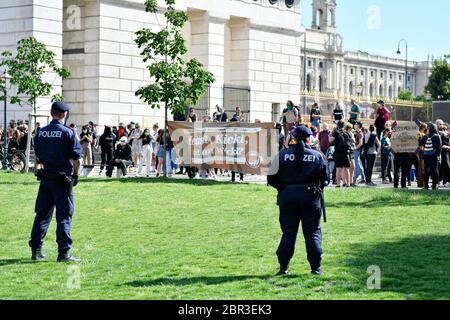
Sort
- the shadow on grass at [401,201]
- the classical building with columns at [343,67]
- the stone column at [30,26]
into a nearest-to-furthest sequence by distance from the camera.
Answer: the shadow on grass at [401,201] < the stone column at [30,26] < the classical building with columns at [343,67]

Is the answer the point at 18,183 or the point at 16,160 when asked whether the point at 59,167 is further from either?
the point at 16,160

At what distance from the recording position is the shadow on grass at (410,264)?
39.8ft

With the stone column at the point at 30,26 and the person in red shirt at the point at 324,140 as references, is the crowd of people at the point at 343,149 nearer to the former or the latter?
the person in red shirt at the point at 324,140

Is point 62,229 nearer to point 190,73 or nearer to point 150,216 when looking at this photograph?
point 150,216

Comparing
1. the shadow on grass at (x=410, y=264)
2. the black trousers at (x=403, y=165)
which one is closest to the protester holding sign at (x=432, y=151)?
the black trousers at (x=403, y=165)

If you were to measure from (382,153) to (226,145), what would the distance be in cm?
538

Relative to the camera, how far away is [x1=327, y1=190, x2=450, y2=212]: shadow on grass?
2346 centimetres

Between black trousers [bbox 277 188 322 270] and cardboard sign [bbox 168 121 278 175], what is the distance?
1678 centimetres

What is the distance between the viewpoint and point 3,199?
24.0 metres

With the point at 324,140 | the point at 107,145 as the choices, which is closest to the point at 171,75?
the point at 324,140

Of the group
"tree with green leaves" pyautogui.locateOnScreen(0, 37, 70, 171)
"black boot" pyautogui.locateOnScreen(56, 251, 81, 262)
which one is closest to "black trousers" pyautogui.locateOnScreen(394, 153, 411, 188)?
"tree with green leaves" pyautogui.locateOnScreen(0, 37, 70, 171)

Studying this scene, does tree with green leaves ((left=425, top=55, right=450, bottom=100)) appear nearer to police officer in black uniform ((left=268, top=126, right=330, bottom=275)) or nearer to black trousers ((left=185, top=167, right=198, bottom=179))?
black trousers ((left=185, top=167, right=198, bottom=179))

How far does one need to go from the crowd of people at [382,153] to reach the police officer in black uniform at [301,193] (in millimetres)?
14035
